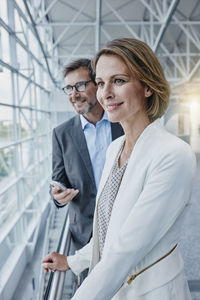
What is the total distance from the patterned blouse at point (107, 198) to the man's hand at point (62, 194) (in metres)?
0.51

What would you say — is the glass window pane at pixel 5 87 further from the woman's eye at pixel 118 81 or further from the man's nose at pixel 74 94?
the woman's eye at pixel 118 81

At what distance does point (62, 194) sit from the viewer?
1.79 meters

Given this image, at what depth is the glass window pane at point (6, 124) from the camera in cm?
672

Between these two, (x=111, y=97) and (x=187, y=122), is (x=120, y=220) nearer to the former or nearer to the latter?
(x=111, y=97)

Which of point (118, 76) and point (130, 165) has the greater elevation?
point (118, 76)

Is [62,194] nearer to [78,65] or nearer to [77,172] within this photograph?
[77,172]

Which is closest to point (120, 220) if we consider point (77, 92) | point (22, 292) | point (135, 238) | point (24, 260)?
point (135, 238)

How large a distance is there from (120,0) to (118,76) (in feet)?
34.7

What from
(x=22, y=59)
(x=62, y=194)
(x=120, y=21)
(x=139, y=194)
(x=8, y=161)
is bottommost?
(x=8, y=161)

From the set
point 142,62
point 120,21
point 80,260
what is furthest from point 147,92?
point 120,21

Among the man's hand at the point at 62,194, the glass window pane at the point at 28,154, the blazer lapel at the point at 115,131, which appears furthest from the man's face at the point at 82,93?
the glass window pane at the point at 28,154

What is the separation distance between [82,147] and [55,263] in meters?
0.93

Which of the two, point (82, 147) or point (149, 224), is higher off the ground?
point (82, 147)

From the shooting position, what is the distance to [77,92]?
2.14 m
